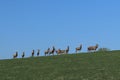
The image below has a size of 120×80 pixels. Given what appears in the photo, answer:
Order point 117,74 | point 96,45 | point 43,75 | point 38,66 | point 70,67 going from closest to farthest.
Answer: point 117,74, point 43,75, point 70,67, point 38,66, point 96,45

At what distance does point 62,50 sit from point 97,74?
37.4 m

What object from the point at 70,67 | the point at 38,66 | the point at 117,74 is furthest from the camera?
the point at 38,66

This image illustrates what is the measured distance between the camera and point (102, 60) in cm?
4850

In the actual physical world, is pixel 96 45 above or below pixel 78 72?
above

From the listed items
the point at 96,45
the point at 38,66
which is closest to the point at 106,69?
the point at 38,66

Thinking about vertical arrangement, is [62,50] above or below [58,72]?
above

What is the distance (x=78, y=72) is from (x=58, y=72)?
2175 mm

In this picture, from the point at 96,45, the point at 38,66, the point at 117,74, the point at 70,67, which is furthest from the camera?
the point at 96,45

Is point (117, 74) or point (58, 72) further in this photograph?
point (58, 72)

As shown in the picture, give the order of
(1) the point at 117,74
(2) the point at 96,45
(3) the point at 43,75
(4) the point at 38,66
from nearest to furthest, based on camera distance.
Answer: (1) the point at 117,74 → (3) the point at 43,75 → (4) the point at 38,66 → (2) the point at 96,45

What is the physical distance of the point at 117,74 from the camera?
37.2 m

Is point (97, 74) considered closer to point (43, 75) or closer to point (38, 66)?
point (43, 75)

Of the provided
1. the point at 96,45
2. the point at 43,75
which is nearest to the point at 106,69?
the point at 43,75

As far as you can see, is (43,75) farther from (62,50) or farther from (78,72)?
(62,50)
